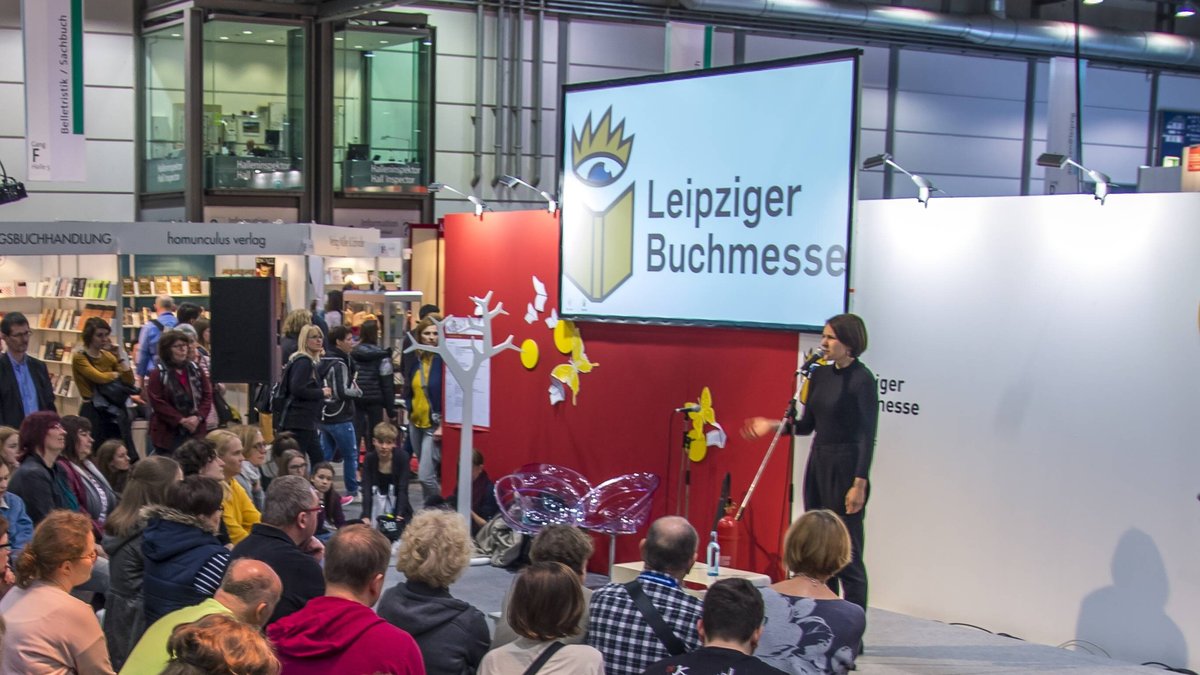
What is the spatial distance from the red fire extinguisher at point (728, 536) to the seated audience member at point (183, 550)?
296cm

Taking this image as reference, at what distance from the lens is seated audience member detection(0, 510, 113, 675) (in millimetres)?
3346

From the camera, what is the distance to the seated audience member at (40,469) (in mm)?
5707

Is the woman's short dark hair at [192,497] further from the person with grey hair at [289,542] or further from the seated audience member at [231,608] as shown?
the seated audience member at [231,608]

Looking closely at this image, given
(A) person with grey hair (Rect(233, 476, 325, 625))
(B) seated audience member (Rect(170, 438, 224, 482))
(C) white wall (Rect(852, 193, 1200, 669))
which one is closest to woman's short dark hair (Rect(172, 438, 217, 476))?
(B) seated audience member (Rect(170, 438, 224, 482))

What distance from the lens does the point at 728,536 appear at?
21.2 feet

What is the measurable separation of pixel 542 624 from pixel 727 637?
48cm

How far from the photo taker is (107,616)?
4.39m

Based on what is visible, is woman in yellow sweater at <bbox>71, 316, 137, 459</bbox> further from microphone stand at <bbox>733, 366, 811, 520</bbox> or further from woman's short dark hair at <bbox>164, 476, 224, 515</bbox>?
woman's short dark hair at <bbox>164, 476, 224, 515</bbox>

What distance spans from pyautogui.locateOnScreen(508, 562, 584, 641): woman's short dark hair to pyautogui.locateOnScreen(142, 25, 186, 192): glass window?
1249cm

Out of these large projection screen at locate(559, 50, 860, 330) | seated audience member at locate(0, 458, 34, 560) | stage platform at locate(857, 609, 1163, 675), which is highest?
large projection screen at locate(559, 50, 860, 330)

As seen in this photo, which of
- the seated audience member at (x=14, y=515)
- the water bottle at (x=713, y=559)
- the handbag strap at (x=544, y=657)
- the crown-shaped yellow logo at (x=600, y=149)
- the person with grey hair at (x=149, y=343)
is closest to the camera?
the handbag strap at (x=544, y=657)

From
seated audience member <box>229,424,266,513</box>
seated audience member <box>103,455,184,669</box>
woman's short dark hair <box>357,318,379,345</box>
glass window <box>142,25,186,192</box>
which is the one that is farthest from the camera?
glass window <box>142,25,186,192</box>

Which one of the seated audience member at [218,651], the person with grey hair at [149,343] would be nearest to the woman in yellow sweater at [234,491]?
the seated audience member at [218,651]

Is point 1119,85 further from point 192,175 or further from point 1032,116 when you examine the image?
point 192,175
